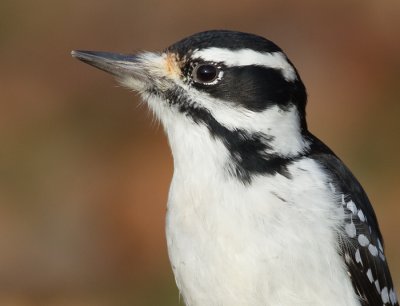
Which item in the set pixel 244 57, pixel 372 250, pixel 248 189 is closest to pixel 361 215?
pixel 372 250

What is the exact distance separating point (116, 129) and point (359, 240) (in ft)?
21.7

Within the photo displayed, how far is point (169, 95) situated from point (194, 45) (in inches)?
10.8

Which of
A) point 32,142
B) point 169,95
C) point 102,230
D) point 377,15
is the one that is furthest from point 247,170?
point 377,15

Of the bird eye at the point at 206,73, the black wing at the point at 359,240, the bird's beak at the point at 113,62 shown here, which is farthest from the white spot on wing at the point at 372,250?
the bird's beak at the point at 113,62

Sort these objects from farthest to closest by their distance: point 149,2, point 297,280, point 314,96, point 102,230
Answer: point 149,2 < point 314,96 < point 102,230 < point 297,280

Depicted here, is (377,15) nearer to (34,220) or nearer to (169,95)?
(34,220)

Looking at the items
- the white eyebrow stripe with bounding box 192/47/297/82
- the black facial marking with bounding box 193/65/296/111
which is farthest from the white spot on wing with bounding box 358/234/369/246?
the white eyebrow stripe with bounding box 192/47/297/82

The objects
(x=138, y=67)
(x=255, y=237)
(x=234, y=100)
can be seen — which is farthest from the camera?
(x=138, y=67)

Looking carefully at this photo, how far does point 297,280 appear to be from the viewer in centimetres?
589

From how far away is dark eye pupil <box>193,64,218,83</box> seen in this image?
6.07 m

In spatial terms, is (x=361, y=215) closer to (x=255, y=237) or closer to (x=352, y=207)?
(x=352, y=207)

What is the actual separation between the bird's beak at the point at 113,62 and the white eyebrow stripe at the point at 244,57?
1.23 ft

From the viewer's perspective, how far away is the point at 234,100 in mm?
6062

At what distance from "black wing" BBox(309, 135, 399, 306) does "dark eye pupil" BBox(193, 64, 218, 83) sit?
63 centimetres
